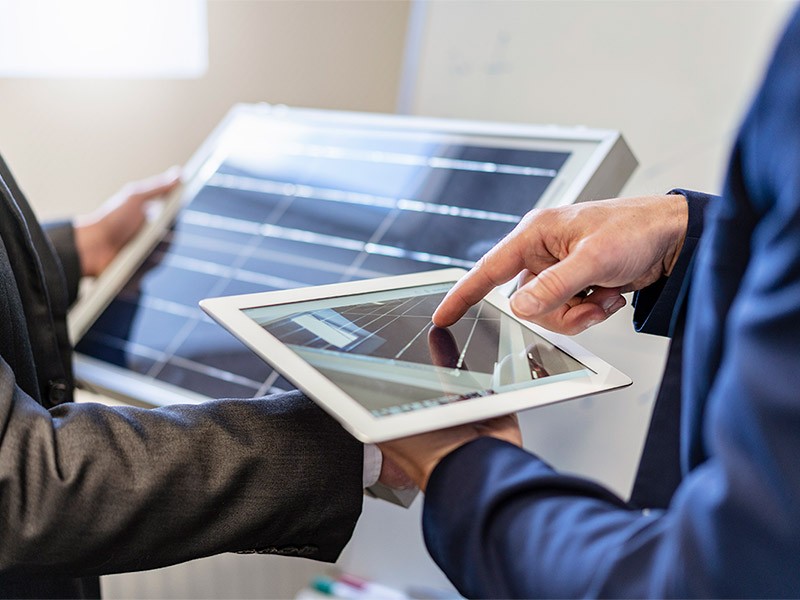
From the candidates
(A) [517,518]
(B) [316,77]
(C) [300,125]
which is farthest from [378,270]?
(B) [316,77]

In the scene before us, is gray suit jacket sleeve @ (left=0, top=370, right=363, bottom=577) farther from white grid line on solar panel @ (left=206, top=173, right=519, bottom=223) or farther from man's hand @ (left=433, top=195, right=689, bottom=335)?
white grid line on solar panel @ (left=206, top=173, right=519, bottom=223)

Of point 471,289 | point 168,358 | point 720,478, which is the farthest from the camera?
point 168,358

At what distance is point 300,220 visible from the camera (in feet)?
3.33

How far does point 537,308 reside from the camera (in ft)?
1.82

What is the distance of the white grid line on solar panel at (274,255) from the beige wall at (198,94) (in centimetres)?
39

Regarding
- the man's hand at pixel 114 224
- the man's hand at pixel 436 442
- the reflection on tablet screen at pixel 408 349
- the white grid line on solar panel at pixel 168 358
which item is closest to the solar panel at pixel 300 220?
the white grid line on solar panel at pixel 168 358

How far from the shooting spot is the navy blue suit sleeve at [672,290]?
0.65m

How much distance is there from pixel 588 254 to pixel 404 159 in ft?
1.50

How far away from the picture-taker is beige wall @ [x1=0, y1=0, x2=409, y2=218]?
1.32 meters

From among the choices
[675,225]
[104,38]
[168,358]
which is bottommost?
[168,358]

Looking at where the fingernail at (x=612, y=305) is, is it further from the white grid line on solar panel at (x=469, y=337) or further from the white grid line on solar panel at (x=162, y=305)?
the white grid line on solar panel at (x=162, y=305)

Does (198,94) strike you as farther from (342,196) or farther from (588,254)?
(588,254)

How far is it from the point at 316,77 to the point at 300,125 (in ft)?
1.78

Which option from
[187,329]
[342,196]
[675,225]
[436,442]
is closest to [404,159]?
[342,196]
